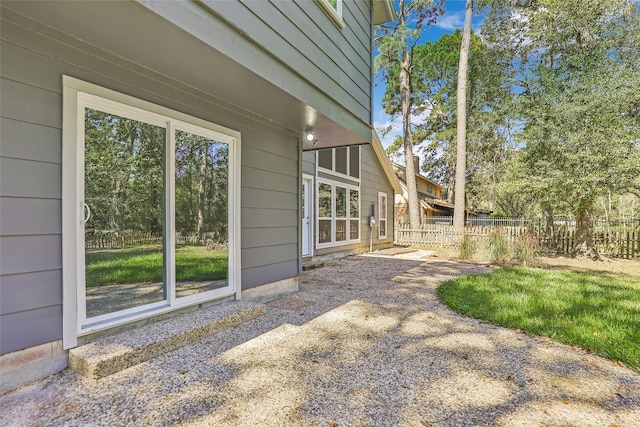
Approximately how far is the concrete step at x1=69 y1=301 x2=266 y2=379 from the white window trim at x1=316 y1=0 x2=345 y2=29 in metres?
3.46

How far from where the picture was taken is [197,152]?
3.28m

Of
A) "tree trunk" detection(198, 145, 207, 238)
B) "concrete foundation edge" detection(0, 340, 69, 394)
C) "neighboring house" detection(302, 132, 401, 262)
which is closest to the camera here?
"concrete foundation edge" detection(0, 340, 69, 394)

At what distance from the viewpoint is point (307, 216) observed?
24.4 ft

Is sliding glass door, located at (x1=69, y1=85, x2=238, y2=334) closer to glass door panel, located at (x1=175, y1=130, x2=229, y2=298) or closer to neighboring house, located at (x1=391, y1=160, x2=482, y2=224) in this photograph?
glass door panel, located at (x1=175, y1=130, x2=229, y2=298)

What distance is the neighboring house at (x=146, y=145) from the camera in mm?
1970

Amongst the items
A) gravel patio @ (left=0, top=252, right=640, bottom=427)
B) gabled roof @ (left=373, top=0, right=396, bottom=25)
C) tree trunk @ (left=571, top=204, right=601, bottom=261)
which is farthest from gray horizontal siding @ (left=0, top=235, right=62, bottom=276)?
tree trunk @ (left=571, top=204, right=601, bottom=261)

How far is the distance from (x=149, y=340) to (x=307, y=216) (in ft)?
17.1

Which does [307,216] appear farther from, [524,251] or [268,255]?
[524,251]

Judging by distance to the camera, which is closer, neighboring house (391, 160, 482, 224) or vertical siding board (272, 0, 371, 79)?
vertical siding board (272, 0, 371, 79)

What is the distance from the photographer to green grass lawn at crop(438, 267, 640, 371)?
289 cm

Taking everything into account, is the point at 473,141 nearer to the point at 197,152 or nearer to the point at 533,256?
the point at 533,256

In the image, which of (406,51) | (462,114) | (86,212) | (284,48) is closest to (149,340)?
(86,212)

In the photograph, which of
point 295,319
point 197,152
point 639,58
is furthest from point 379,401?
point 639,58

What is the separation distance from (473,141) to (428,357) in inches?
680
